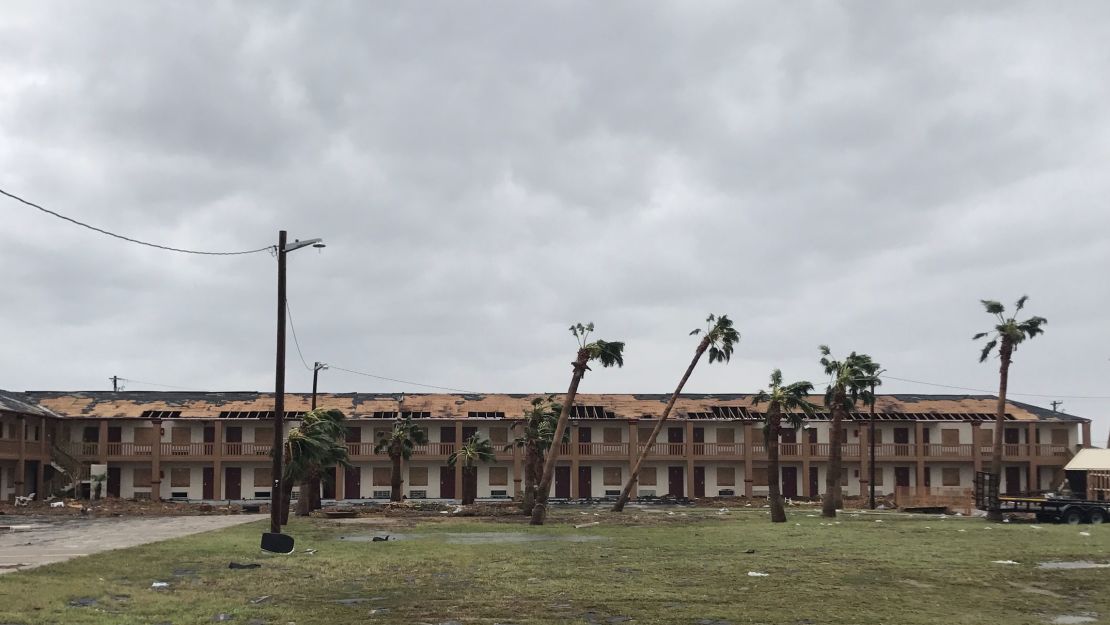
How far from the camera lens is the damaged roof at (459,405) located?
7294 centimetres

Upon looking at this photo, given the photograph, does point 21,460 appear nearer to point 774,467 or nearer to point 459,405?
point 459,405

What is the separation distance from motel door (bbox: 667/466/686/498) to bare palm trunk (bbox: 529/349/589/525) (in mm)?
28913

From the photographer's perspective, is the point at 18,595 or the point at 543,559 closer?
the point at 18,595

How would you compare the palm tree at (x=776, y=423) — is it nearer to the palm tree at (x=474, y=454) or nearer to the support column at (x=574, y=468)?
the palm tree at (x=474, y=454)

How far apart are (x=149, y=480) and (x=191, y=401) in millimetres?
7099

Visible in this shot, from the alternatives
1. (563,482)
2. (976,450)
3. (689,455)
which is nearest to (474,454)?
(563,482)

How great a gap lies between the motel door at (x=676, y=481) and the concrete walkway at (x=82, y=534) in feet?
112

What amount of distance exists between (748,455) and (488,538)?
41890 millimetres

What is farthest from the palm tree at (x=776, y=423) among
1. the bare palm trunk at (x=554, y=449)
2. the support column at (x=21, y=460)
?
the support column at (x=21, y=460)

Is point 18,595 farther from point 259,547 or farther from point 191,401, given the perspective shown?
point 191,401

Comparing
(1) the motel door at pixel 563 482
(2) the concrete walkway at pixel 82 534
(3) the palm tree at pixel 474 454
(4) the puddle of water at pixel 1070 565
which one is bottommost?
(1) the motel door at pixel 563 482

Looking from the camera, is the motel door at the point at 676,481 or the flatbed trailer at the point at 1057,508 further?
the motel door at the point at 676,481

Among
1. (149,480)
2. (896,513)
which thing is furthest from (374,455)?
(896,513)

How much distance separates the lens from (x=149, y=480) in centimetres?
7156
